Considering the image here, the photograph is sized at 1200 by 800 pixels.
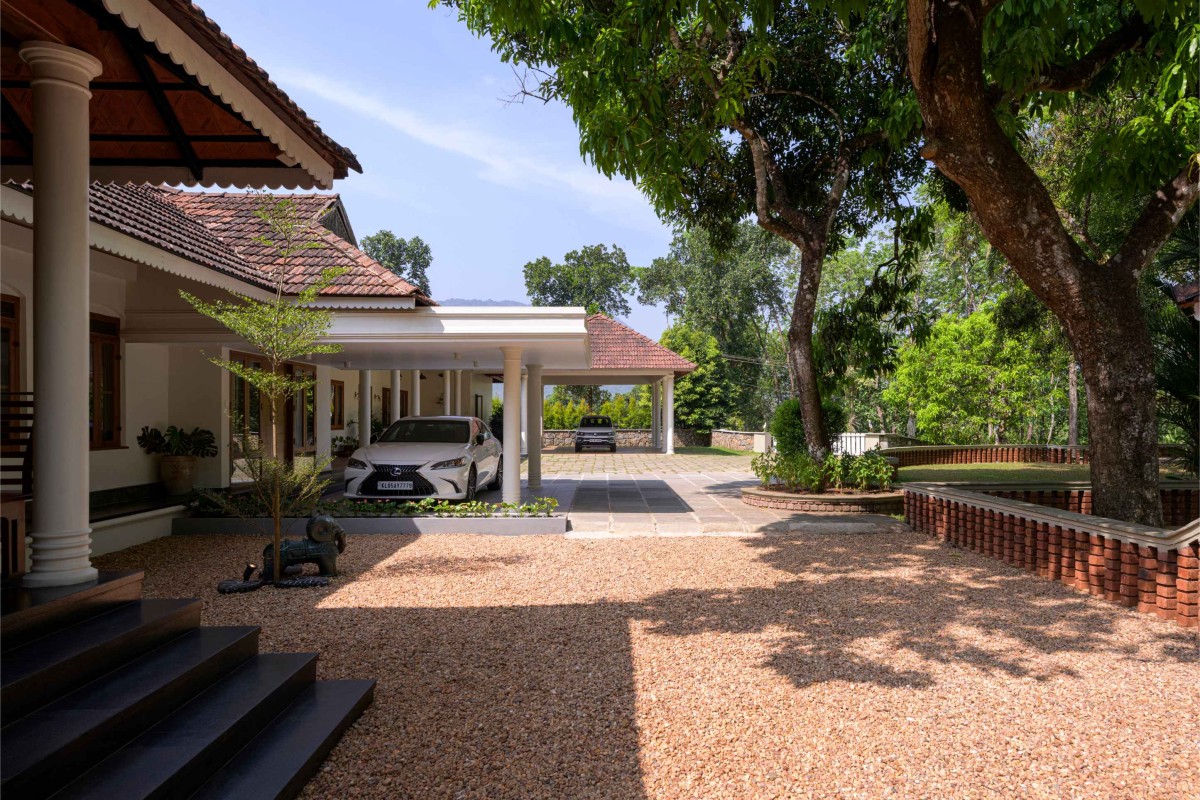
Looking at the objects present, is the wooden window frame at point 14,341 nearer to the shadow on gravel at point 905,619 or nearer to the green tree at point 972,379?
the shadow on gravel at point 905,619

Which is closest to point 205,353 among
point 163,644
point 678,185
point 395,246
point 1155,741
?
point 678,185

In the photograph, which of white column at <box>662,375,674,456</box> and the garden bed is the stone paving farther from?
white column at <box>662,375,674,456</box>

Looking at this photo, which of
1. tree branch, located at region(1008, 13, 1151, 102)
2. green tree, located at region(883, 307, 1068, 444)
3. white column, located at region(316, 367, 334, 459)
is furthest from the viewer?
green tree, located at region(883, 307, 1068, 444)

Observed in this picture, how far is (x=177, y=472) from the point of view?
11.3 meters

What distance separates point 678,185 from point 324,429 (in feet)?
34.0

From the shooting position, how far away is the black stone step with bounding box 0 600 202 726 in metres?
2.90

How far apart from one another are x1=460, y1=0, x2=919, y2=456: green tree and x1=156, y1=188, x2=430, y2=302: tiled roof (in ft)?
12.4

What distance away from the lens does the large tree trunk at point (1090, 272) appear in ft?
21.9

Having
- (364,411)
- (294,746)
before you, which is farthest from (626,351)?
(294,746)

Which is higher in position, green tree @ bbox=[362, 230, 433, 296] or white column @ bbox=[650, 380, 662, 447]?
green tree @ bbox=[362, 230, 433, 296]

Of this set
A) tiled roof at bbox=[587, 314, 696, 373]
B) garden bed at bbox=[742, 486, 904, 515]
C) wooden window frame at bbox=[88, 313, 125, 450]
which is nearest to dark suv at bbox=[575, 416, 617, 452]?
tiled roof at bbox=[587, 314, 696, 373]

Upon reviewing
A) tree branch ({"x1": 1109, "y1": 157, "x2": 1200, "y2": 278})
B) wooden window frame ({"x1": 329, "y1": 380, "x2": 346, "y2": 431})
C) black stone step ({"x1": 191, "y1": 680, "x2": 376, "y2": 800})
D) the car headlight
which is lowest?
black stone step ({"x1": 191, "y1": 680, "x2": 376, "y2": 800})

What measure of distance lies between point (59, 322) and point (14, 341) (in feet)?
19.5

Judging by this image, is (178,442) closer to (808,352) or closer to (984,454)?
(808,352)
